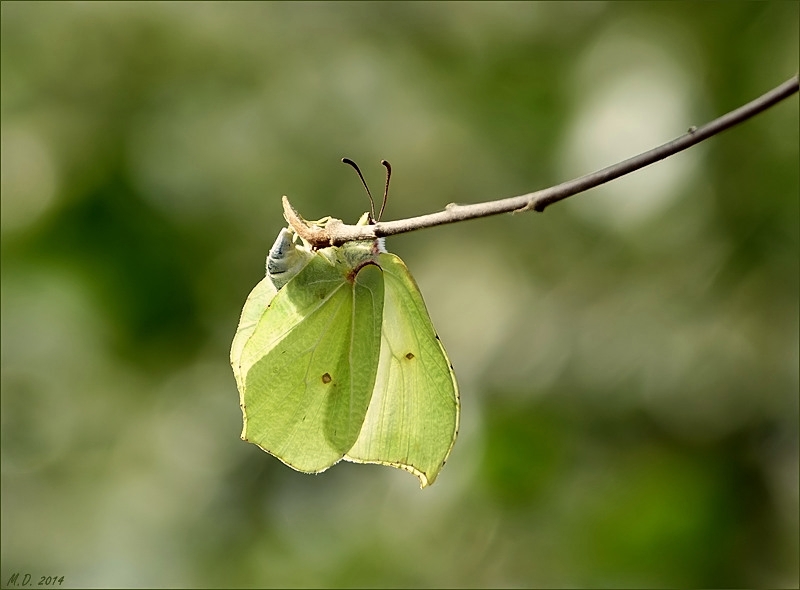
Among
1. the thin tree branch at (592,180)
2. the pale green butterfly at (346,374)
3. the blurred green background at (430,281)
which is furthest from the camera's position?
the blurred green background at (430,281)

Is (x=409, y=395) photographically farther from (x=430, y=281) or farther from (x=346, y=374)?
(x=430, y=281)

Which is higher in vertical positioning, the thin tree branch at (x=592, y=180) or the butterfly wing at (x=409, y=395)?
the thin tree branch at (x=592, y=180)

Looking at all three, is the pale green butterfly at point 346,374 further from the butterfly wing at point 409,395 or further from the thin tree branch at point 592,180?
the thin tree branch at point 592,180

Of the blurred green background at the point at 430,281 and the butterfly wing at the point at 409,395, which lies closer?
the butterfly wing at the point at 409,395

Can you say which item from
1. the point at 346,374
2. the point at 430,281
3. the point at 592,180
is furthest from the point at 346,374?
the point at 430,281

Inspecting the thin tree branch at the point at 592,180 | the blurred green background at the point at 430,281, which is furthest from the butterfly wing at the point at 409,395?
the blurred green background at the point at 430,281

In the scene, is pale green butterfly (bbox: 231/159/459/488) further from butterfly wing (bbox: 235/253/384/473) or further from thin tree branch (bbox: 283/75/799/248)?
thin tree branch (bbox: 283/75/799/248)
